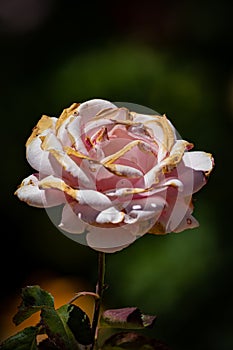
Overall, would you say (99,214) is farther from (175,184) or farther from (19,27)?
(19,27)

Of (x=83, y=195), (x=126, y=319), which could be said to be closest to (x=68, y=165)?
(x=83, y=195)

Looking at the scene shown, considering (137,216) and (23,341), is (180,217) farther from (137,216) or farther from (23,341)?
(23,341)

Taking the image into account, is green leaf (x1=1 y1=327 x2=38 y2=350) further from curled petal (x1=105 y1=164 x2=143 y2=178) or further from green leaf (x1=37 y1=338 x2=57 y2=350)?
curled petal (x1=105 y1=164 x2=143 y2=178)

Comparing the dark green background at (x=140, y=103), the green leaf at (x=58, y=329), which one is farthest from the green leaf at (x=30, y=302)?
the dark green background at (x=140, y=103)

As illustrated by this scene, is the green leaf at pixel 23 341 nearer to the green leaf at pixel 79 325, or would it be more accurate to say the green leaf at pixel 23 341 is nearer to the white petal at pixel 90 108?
the green leaf at pixel 79 325

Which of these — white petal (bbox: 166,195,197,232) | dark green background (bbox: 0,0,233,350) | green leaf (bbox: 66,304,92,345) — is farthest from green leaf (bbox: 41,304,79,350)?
dark green background (bbox: 0,0,233,350)

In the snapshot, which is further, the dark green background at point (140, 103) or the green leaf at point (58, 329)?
the dark green background at point (140, 103)
